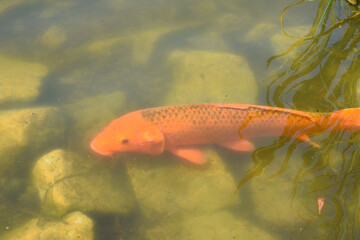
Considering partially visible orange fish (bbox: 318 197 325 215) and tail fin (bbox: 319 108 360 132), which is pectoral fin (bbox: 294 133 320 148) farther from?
partially visible orange fish (bbox: 318 197 325 215)

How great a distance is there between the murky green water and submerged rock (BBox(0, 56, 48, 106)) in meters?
0.02

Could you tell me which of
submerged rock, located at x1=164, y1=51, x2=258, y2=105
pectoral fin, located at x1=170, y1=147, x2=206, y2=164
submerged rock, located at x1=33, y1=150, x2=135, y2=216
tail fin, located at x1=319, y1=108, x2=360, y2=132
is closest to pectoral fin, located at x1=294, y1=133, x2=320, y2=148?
tail fin, located at x1=319, y1=108, x2=360, y2=132

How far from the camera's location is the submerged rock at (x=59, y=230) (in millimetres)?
3256

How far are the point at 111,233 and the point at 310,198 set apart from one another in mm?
2202

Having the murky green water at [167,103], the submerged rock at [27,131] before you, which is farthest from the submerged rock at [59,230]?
the submerged rock at [27,131]

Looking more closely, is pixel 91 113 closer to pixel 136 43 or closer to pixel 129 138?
pixel 129 138

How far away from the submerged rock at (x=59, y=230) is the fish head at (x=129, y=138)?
847 millimetres

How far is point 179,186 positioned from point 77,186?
44.8 inches

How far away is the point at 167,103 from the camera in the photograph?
4.58 meters

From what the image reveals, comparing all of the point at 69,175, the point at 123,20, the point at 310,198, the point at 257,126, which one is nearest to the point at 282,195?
the point at 310,198

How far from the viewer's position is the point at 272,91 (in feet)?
15.0

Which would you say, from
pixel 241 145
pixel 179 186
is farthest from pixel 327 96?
pixel 179 186

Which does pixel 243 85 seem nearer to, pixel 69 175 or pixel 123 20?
pixel 123 20

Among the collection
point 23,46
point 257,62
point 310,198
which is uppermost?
point 257,62
